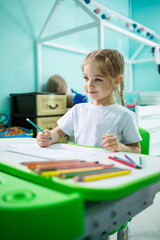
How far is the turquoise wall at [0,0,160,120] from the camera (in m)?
2.25

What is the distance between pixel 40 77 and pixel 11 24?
0.58m

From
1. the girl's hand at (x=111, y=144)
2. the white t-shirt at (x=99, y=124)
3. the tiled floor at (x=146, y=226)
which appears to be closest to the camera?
the girl's hand at (x=111, y=144)

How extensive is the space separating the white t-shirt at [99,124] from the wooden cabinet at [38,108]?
0.96 meters

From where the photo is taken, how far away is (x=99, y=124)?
0.98 m

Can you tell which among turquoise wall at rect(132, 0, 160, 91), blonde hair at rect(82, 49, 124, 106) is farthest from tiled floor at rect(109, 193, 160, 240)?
turquoise wall at rect(132, 0, 160, 91)

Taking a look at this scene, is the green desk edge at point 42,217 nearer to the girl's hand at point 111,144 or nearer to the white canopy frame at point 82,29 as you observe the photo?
the girl's hand at point 111,144

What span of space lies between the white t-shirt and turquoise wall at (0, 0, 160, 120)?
1372 mm

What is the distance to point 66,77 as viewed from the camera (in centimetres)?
288

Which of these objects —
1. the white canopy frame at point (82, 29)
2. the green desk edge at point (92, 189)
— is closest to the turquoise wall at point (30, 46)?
the white canopy frame at point (82, 29)

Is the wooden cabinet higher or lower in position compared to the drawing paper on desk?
higher

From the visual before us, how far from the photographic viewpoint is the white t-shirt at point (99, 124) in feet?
3.04

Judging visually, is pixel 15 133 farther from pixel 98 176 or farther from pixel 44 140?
pixel 98 176

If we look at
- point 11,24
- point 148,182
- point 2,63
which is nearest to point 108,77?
point 148,182

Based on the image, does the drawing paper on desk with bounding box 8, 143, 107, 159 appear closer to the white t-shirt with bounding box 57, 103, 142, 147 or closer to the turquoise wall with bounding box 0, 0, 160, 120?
the white t-shirt with bounding box 57, 103, 142, 147
